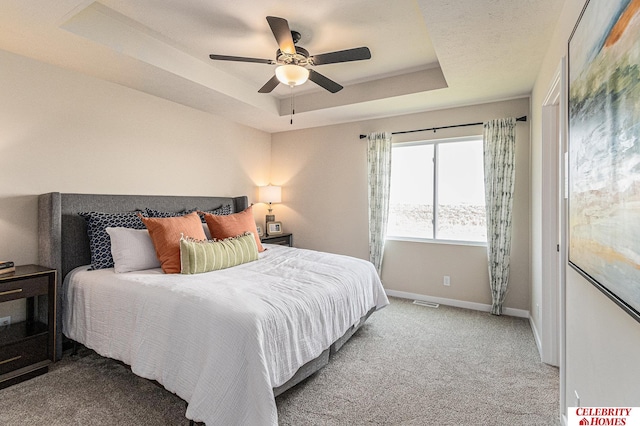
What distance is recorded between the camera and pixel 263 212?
5340 mm

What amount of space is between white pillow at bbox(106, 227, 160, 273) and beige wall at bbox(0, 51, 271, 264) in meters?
0.75

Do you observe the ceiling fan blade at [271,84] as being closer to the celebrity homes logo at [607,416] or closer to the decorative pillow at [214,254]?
the decorative pillow at [214,254]

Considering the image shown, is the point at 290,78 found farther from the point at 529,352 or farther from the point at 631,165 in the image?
the point at 529,352

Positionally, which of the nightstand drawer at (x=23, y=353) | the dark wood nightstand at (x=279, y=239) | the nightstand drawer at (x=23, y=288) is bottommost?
the nightstand drawer at (x=23, y=353)

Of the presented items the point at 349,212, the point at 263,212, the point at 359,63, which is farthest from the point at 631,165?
the point at 263,212

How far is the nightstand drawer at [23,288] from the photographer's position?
7.25ft

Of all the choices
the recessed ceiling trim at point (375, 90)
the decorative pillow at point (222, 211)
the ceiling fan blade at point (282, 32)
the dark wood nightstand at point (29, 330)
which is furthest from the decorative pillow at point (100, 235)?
the recessed ceiling trim at point (375, 90)

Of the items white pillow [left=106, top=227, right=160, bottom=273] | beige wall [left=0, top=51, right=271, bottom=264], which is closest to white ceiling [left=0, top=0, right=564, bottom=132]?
beige wall [left=0, top=51, right=271, bottom=264]

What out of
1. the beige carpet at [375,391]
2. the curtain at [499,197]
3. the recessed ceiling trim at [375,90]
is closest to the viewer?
the beige carpet at [375,391]

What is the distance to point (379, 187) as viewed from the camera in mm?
4379

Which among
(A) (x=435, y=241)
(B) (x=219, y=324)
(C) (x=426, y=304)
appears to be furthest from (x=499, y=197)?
(B) (x=219, y=324)

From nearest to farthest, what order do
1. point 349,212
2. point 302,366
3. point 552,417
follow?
point 552,417 < point 302,366 < point 349,212

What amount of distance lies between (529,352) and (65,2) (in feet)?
14.4

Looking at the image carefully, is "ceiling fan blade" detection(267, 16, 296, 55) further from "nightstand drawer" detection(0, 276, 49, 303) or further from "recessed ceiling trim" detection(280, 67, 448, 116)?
"nightstand drawer" detection(0, 276, 49, 303)
